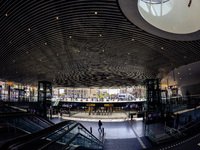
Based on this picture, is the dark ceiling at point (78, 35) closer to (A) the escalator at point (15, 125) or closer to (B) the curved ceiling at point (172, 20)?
(B) the curved ceiling at point (172, 20)

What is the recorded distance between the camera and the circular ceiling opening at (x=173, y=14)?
7.00 m

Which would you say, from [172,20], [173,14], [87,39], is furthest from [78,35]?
[173,14]

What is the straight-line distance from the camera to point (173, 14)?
7883 mm

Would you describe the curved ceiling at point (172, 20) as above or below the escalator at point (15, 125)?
above

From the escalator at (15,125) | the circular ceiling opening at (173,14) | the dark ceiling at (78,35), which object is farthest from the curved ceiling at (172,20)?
the escalator at (15,125)

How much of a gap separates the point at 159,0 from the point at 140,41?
2.44 metres

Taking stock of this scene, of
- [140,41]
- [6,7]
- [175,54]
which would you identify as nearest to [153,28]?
[140,41]

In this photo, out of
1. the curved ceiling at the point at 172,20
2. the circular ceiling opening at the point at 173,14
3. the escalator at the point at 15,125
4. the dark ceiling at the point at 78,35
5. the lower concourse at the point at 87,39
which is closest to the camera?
the escalator at the point at 15,125

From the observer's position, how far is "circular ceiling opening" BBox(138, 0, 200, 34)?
7.00m

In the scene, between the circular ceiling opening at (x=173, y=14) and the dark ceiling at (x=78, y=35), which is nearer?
the dark ceiling at (x=78, y=35)

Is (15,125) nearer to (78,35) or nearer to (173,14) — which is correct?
(78,35)

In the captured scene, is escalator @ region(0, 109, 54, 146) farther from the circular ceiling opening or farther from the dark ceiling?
the circular ceiling opening

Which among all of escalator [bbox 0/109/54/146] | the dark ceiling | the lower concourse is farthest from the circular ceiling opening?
escalator [bbox 0/109/54/146]

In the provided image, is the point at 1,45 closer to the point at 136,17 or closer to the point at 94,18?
the point at 94,18
